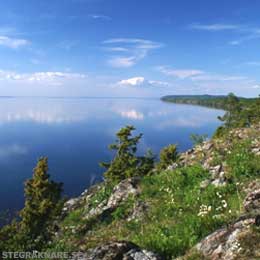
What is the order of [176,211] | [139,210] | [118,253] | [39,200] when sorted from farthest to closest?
[39,200] → [139,210] → [176,211] → [118,253]

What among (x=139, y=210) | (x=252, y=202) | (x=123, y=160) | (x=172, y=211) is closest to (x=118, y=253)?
(x=172, y=211)

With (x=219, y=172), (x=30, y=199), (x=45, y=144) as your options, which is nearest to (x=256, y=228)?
(x=219, y=172)

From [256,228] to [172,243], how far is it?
2.32 m

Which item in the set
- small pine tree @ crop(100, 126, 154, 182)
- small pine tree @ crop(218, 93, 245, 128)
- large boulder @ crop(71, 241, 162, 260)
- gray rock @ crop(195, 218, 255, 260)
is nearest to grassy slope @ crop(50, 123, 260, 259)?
large boulder @ crop(71, 241, 162, 260)

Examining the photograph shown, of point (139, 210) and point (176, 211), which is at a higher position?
point (176, 211)

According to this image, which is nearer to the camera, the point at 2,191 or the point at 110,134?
the point at 2,191

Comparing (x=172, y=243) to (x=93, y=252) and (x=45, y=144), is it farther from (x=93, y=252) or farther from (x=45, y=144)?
(x=45, y=144)

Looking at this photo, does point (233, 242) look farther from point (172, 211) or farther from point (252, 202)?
point (172, 211)

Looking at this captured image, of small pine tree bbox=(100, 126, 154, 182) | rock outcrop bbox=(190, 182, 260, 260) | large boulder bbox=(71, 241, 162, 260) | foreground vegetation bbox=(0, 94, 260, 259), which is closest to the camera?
rock outcrop bbox=(190, 182, 260, 260)

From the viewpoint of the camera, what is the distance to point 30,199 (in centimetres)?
3300

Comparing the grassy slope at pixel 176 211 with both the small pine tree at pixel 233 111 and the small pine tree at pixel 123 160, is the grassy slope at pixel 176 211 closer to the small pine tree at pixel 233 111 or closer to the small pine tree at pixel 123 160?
the small pine tree at pixel 123 160

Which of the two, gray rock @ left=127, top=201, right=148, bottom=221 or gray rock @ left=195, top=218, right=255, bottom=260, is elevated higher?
gray rock @ left=195, top=218, right=255, bottom=260

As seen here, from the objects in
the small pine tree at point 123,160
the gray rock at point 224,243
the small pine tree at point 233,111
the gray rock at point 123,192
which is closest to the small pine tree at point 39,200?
the small pine tree at point 123,160

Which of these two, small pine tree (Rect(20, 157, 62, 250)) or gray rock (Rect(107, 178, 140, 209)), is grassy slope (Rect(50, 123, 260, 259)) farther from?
small pine tree (Rect(20, 157, 62, 250))
